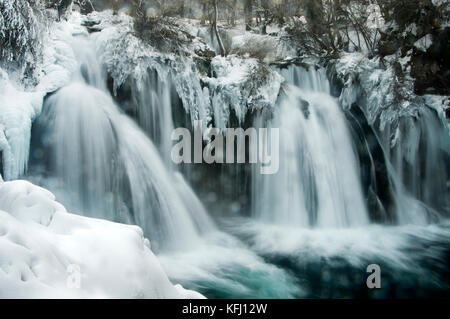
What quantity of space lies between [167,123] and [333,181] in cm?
299

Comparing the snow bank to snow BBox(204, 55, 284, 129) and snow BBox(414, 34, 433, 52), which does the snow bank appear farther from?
snow BBox(414, 34, 433, 52)

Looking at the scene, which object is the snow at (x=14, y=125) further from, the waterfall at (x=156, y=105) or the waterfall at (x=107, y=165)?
the waterfall at (x=156, y=105)

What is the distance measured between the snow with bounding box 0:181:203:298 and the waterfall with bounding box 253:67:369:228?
3.95 meters

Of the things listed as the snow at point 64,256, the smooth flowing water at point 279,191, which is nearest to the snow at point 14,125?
the smooth flowing water at point 279,191

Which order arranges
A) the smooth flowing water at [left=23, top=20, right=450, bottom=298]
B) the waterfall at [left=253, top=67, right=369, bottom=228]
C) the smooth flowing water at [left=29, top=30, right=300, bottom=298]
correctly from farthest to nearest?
the waterfall at [left=253, top=67, right=369, bottom=228], the smooth flowing water at [left=23, top=20, right=450, bottom=298], the smooth flowing water at [left=29, top=30, right=300, bottom=298]

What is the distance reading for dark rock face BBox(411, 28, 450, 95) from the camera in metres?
7.36

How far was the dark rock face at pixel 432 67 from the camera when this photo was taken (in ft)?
24.1

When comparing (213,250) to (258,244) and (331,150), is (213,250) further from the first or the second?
(331,150)

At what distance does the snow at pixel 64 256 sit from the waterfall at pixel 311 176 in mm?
3950

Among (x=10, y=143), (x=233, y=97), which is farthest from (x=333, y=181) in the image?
(x=10, y=143)

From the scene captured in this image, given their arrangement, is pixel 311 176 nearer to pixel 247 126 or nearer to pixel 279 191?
pixel 279 191

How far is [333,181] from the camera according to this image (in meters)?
6.70

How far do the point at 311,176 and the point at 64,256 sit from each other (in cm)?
499

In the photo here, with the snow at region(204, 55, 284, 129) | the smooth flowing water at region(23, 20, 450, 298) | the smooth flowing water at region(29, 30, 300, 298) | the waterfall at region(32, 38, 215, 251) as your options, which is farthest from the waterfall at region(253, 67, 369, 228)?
the waterfall at region(32, 38, 215, 251)
